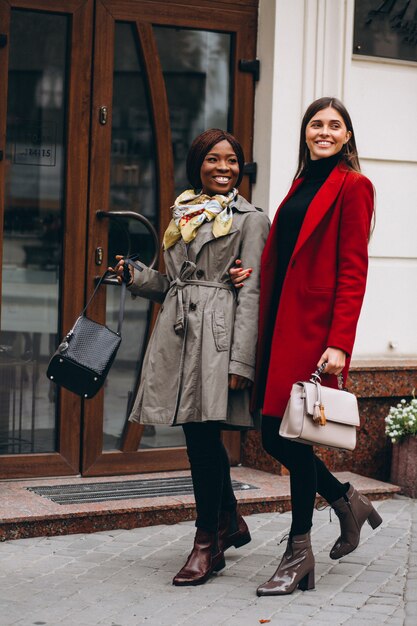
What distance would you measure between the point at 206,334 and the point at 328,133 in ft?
3.17

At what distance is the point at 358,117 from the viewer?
22.9 ft

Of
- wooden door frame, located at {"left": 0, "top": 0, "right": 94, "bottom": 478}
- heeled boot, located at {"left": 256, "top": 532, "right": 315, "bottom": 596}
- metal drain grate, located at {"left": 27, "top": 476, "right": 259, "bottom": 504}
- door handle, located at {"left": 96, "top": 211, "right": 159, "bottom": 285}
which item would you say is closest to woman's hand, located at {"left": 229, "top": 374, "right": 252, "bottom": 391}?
heeled boot, located at {"left": 256, "top": 532, "right": 315, "bottom": 596}

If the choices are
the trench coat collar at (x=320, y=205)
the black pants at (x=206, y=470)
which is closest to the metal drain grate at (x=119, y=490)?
the black pants at (x=206, y=470)

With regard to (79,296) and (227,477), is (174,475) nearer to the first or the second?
(79,296)

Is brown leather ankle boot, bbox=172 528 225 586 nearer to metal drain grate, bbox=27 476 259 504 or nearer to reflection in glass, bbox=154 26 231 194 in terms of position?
metal drain grate, bbox=27 476 259 504

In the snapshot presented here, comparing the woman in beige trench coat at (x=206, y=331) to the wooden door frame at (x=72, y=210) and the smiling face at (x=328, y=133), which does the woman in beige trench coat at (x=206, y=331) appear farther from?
the wooden door frame at (x=72, y=210)

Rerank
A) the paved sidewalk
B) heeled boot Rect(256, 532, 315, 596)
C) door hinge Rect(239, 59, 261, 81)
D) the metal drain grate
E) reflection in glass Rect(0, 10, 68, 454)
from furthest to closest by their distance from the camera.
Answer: door hinge Rect(239, 59, 261, 81)
reflection in glass Rect(0, 10, 68, 454)
the metal drain grate
heeled boot Rect(256, 532, 315, 596)
the paved sidewalk

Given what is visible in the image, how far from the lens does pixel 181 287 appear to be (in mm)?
4930

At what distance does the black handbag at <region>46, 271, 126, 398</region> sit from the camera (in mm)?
4996

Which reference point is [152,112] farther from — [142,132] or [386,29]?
[386,29]

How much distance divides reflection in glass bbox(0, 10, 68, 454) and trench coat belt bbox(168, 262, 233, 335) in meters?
1.64

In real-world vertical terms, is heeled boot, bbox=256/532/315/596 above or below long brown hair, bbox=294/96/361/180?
below

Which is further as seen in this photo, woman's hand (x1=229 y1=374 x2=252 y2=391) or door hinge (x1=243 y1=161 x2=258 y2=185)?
door hinge (x1=243 y1=161 x2=258 y2=185)

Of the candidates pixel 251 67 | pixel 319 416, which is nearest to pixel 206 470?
pixel 319 416
